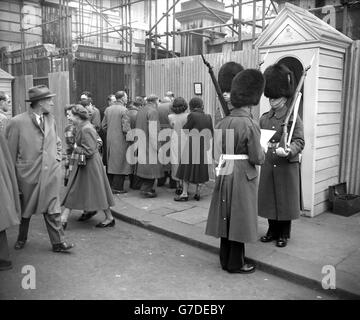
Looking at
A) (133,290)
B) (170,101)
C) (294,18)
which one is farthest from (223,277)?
(170,101)

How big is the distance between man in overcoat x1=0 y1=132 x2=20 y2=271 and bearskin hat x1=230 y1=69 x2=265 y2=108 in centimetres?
253

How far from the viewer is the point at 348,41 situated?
21.0 ft

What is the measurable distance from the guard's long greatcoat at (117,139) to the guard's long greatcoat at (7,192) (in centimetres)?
343

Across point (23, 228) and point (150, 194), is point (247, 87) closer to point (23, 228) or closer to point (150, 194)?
point (23, 228)

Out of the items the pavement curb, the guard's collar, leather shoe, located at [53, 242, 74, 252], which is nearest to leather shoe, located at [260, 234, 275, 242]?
the pavement curb

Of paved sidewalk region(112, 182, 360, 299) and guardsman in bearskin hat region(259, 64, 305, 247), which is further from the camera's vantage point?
guardsman in bearskin hat region(259, 64, 305, 247)

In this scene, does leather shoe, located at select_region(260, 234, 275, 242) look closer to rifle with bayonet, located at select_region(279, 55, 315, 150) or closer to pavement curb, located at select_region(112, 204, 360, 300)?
pavement curb, located at select_region(112, 204, 360, 300)

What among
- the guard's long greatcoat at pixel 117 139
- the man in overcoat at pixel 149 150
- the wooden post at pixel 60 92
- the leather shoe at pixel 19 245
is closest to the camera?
the leather shoe at pixel 19 245

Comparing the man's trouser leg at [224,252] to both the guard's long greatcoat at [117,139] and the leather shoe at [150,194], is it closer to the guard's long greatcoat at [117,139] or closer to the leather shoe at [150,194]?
the leather shoe at [150,194]

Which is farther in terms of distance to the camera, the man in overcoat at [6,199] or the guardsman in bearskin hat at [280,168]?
the guardsman in bearskin hat at [280,168]

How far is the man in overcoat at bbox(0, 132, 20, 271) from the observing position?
14.5 feet

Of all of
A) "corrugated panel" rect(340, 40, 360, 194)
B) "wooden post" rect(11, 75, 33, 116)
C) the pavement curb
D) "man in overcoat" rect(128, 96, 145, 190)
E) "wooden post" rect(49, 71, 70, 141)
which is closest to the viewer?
the pavement curb

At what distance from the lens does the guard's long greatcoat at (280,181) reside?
495 centimetres

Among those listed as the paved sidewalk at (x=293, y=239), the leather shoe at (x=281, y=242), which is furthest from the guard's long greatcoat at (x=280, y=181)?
the paved sidewalk at (x=293, y=239)
